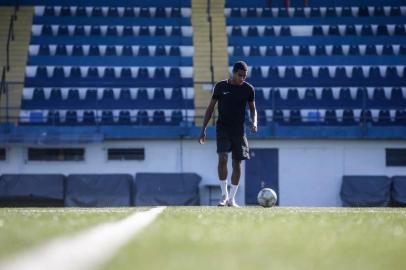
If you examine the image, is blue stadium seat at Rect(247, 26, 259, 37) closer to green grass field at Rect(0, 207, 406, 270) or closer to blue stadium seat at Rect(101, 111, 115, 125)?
blue stadium seat at Rect(101, 111, 115, 125)

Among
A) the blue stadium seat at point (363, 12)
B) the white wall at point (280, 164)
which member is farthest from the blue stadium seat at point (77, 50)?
the blue stadium seat at point (363, 12)

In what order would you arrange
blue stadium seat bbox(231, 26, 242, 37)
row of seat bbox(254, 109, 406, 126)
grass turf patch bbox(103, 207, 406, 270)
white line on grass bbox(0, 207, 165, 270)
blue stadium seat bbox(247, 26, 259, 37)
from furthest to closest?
blue stadium seat bbox(231, 26, 242, 37), blue stadium seat bbox(247, 26, 259, 37), row of seat bbox(254, 109, 406, 126), grass turf patch bbox(103, 207, 406, 270), white line on grass bbox(0, 207, 165, 270)

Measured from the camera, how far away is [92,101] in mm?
22953

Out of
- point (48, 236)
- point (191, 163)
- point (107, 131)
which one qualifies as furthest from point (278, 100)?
point (48, 236)

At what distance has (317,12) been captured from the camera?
26141mm

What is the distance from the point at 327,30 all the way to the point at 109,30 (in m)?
6.43

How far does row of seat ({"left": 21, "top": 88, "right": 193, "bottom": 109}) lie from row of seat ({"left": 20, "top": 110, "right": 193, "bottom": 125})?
7.0 inches

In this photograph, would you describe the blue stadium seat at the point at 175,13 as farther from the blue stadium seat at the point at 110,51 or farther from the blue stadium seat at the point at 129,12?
the blue stadium seat at the point at 110,51

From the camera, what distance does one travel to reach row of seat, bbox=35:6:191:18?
85.7 ft

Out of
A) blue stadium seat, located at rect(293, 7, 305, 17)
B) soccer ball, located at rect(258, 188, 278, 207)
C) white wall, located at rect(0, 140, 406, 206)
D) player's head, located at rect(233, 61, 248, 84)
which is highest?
blue stadium seat, located at rect(293, 7, 305, 17)

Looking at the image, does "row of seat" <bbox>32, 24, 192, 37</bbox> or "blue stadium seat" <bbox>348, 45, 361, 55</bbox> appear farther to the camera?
"row of seat" <bbox>32, 24, 192, 37</bbox>

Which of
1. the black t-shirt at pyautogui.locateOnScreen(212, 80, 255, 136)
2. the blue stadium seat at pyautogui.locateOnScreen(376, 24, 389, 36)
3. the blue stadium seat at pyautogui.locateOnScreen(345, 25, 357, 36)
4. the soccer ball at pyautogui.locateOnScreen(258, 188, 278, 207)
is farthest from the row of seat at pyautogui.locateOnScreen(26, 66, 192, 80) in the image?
the black t-shirt at pyautogui.locateOnScreen(212, 80, 255, 136)

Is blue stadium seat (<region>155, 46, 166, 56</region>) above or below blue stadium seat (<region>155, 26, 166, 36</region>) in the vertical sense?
below

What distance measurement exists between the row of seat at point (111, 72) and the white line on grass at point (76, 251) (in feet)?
63.2
